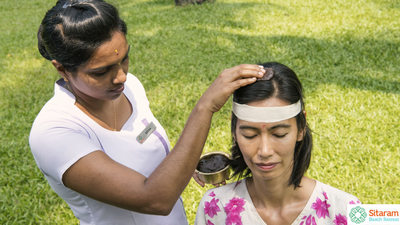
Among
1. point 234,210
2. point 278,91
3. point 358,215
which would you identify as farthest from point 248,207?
point 278,91

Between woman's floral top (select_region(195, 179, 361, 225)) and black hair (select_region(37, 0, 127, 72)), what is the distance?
125 cm

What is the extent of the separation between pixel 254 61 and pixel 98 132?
18.4ft

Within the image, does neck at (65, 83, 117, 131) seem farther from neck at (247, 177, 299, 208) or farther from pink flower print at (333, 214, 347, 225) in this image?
pink flower print at (333, 214, 347, 225)

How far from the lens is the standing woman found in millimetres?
1545

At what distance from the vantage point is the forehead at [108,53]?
66.3 inches

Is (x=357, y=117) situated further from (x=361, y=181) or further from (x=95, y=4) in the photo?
(x=95, y=4)

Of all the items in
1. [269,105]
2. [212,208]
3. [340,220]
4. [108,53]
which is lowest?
[212,208]

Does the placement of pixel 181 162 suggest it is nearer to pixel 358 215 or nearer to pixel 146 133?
pixel 146 133

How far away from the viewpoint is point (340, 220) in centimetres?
201

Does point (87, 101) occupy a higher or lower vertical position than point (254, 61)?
higher

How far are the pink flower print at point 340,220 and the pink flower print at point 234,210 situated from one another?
1.89ft

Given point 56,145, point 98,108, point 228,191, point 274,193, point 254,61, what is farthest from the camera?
point 254,61

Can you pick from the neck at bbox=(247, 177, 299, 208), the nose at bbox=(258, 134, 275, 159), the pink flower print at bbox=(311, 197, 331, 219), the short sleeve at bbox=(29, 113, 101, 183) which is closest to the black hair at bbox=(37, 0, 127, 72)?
the short sleeve at bbox=(29, 113, 101, 183)

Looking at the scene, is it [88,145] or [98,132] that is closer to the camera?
[88,145]
